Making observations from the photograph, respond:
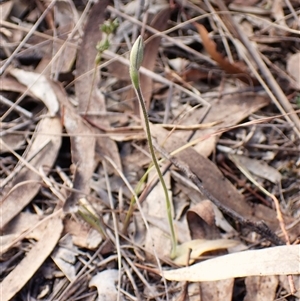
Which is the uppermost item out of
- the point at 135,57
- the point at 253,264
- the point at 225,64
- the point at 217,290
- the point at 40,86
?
the point at 135,57

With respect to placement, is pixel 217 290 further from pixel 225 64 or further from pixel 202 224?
pixel 225 64

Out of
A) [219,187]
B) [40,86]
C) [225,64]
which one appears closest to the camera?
[219,187]

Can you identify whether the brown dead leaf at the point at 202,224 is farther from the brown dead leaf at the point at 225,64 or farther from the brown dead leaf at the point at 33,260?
the brown dead leaf at the point at 225,64

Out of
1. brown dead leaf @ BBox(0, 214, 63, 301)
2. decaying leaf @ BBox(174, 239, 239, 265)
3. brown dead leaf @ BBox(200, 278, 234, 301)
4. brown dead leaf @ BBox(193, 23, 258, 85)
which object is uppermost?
brown dead leaf @ BBox(193, 23, 258, 85)

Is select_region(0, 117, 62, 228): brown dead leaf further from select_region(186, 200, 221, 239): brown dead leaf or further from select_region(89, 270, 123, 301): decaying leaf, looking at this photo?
select_region(186, 200, 221, 239): brown dead leaf

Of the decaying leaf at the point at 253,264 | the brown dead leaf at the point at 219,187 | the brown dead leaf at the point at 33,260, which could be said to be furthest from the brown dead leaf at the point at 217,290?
the brown dead leaf at the point at 33,260

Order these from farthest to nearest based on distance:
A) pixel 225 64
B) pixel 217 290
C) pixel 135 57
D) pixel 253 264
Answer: pixel 225 64, pixel 217 290, pixel 253 264, pixel 135 57

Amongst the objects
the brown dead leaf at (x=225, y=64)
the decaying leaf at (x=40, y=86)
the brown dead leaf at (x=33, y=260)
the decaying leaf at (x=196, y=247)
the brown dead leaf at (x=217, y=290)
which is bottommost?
the brown dead leaf at (x=217, y=290)

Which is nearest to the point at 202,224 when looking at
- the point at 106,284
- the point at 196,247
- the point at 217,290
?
the point at 196,247

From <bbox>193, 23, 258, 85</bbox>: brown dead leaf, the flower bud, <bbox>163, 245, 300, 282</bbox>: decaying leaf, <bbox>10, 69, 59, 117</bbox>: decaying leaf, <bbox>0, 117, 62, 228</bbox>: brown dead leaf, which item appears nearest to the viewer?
the flower bud

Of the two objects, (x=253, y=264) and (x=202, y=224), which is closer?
(x=253, y=264)

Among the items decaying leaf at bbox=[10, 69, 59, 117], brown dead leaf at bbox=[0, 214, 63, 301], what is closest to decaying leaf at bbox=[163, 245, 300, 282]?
brown dead leaf at bbox=[0, 214, 63, 301]
